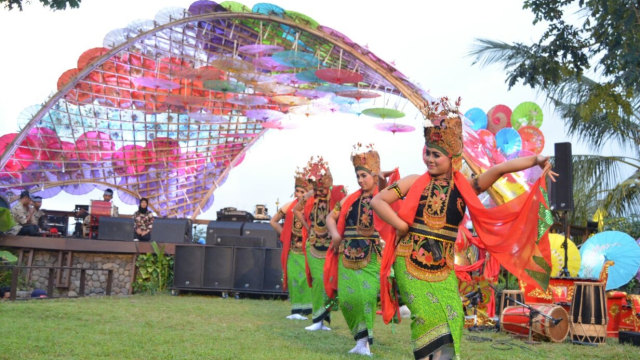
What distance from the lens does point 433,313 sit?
3.54m

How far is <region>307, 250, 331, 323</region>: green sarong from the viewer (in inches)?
283

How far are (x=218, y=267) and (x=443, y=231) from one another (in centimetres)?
994

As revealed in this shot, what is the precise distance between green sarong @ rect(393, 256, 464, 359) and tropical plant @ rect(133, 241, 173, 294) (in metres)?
10.5

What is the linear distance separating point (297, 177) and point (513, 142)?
11444mm

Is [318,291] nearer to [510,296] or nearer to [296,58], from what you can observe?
[510,296]

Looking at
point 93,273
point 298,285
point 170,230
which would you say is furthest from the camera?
point 170,230

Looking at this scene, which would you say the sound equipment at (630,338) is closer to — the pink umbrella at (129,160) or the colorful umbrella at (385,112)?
the colorful umbrella at (385,112)

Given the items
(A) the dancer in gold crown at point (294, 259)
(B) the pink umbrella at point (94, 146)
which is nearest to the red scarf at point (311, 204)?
(A) the dancer in gold crown at point (294, 259)

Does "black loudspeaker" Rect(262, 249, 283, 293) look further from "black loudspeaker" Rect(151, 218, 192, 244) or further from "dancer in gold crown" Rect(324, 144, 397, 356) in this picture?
"dancer in gold crown" Rect(324, 144, 397, 356)

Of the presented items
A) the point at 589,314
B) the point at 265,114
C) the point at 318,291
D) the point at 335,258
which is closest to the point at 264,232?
the point at 318,291

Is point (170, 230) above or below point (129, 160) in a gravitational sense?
below

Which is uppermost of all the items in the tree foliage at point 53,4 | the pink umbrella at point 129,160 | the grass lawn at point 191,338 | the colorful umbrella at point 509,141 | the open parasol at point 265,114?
the open parasol at point 265,114

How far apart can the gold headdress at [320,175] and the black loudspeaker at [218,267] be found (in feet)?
20.9

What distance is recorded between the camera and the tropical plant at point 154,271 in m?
13.2
